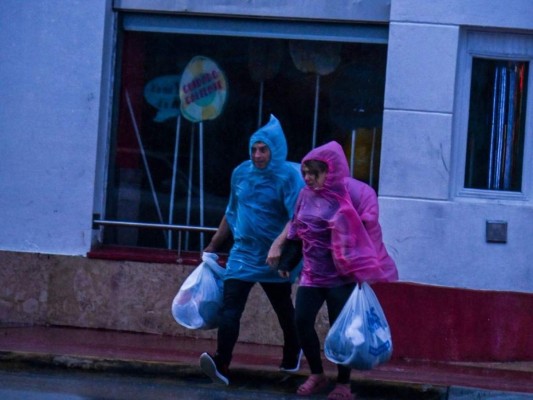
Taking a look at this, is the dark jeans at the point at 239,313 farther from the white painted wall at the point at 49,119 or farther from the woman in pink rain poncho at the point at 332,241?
the white painted wall at the point at 49,119

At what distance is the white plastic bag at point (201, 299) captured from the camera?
315 inches

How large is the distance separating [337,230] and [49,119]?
10.9 feet

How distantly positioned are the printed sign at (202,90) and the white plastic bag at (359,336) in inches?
117

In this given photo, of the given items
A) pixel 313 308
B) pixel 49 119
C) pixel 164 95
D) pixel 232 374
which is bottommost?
pixel 232 374

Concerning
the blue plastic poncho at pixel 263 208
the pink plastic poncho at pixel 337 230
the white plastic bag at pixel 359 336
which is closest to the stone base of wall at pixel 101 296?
the blue plastic poncho at pixel 263 208

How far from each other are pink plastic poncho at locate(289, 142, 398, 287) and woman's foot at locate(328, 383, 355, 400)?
2.26 feet

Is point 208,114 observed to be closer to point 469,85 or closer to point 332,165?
point 469,85

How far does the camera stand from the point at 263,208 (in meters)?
7.99

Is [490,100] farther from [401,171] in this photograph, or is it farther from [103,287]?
[103,287]

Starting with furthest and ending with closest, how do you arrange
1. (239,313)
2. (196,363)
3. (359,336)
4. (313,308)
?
1. (196,363)
2. (239,313)
3. (313,308)
4. (359,336)

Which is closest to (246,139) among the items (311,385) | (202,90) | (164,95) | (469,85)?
(202,90)

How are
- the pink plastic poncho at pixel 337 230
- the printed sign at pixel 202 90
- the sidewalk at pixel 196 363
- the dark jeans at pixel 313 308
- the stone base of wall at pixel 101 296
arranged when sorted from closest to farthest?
the pink plastic poncho at pixel 337 230, the dark jeans at pixel 313 308, the sidewalk at pixel 196 363, the stone base of wall at pixel 101 296, the printed sign at pixel 202 90

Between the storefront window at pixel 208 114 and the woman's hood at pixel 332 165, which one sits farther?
the storefront window at pixel 208 114

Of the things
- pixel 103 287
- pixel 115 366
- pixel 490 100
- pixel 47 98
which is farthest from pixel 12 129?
pixel 490 100
